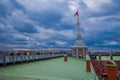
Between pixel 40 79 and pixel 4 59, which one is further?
pixel 4 59

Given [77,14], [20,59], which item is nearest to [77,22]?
[77,14]

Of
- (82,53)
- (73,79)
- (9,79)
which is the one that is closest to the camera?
(9,79)

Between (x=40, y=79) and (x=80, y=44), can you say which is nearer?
(x=40, y=79)

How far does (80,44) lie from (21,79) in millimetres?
51136

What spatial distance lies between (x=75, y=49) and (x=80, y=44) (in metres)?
3.04

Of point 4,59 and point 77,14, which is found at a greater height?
point 77,14

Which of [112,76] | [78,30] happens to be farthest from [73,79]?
[78,30]

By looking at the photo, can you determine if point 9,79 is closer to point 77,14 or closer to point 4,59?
point 4,59

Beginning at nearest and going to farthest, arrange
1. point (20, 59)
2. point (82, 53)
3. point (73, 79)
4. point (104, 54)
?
1. point (73, 79)
2. point (20, 59)
3. point (82, 53)
4. point (104, 54)

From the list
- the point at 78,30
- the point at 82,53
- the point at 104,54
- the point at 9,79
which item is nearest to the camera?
the point at 9,79

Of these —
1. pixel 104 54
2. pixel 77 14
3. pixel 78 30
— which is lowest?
pixel 104 54

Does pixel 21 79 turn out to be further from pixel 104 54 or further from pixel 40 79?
pixel 104 54

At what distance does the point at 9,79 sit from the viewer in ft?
49.5

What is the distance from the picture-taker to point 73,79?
57.2ft
